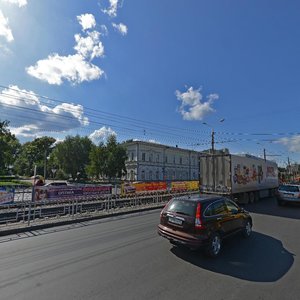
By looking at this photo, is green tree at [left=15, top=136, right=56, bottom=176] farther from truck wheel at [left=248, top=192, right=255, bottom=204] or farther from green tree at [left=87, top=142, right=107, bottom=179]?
truck wheel at [left=248, top=192, right=255, bottom=204]

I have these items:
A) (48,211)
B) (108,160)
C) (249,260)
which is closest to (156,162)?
(108,160)

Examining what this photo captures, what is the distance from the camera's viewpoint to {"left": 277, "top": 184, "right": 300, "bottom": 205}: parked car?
54.9ft

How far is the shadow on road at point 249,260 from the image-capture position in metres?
5.27

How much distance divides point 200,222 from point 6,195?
10434 millimetres

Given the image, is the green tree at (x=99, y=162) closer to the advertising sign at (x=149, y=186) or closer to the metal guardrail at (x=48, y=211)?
the advertising sign at (x=149, y=186)

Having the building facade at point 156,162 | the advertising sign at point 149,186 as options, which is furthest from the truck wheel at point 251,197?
the building facade at point 156,162

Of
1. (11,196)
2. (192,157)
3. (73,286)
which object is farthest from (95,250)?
(192,157)

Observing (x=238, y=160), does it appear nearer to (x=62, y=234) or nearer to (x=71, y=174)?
(x=62, y=234)

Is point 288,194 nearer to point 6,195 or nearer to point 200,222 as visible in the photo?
point 200,222

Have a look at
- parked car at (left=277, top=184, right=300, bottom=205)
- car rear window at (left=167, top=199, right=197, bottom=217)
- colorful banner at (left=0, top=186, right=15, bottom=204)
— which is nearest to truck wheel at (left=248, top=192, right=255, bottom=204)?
parked car at (left=277, top=184, right=300, bottom=205)

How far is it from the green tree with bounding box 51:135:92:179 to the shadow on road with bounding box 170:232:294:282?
181 feet

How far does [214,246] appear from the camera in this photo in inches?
248

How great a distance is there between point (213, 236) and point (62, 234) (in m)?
5.34

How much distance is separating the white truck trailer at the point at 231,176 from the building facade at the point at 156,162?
37503 millimetres
